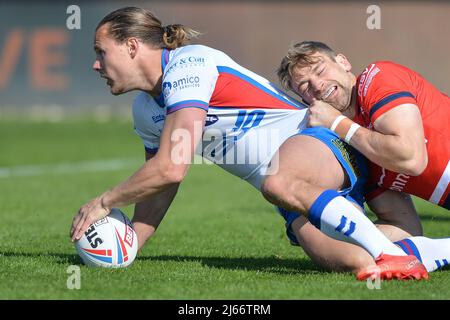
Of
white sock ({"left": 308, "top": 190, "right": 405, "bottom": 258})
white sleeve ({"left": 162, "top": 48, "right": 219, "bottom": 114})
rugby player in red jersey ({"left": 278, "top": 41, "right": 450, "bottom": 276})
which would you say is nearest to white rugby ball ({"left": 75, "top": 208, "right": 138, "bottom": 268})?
white sleeve ({"left": 162, "top": 48, "right": 219, "bottom": 114})

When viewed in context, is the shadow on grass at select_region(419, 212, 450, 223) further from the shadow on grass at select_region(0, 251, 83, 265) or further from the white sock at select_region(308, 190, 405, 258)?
the shadow on grass at select_region(0, 251, 83, 265)

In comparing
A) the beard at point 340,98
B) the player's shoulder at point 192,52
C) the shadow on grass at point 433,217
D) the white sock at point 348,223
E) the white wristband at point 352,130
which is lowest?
Result: the shadow on grass at point 433,217

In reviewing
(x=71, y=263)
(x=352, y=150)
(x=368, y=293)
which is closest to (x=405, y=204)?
(x=352, y=150)

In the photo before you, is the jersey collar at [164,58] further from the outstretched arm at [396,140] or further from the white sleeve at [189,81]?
the outstretched arm at [396,140]

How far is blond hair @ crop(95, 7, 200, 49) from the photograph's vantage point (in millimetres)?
5953

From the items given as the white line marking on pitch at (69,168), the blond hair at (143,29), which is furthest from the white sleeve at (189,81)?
Answer: the white line marking on pitch at (69,168)

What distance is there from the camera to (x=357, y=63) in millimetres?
24766

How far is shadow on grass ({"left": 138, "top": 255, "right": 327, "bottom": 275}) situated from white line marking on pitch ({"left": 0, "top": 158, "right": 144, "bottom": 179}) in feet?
23.0

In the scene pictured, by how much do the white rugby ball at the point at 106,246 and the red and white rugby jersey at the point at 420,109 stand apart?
5.66 feet

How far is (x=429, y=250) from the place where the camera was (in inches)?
231

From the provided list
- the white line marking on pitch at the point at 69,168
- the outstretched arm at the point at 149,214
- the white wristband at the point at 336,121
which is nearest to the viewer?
the white wristband at the point at 336,121

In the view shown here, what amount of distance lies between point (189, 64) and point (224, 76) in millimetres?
295

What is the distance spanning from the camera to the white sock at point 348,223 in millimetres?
5391
